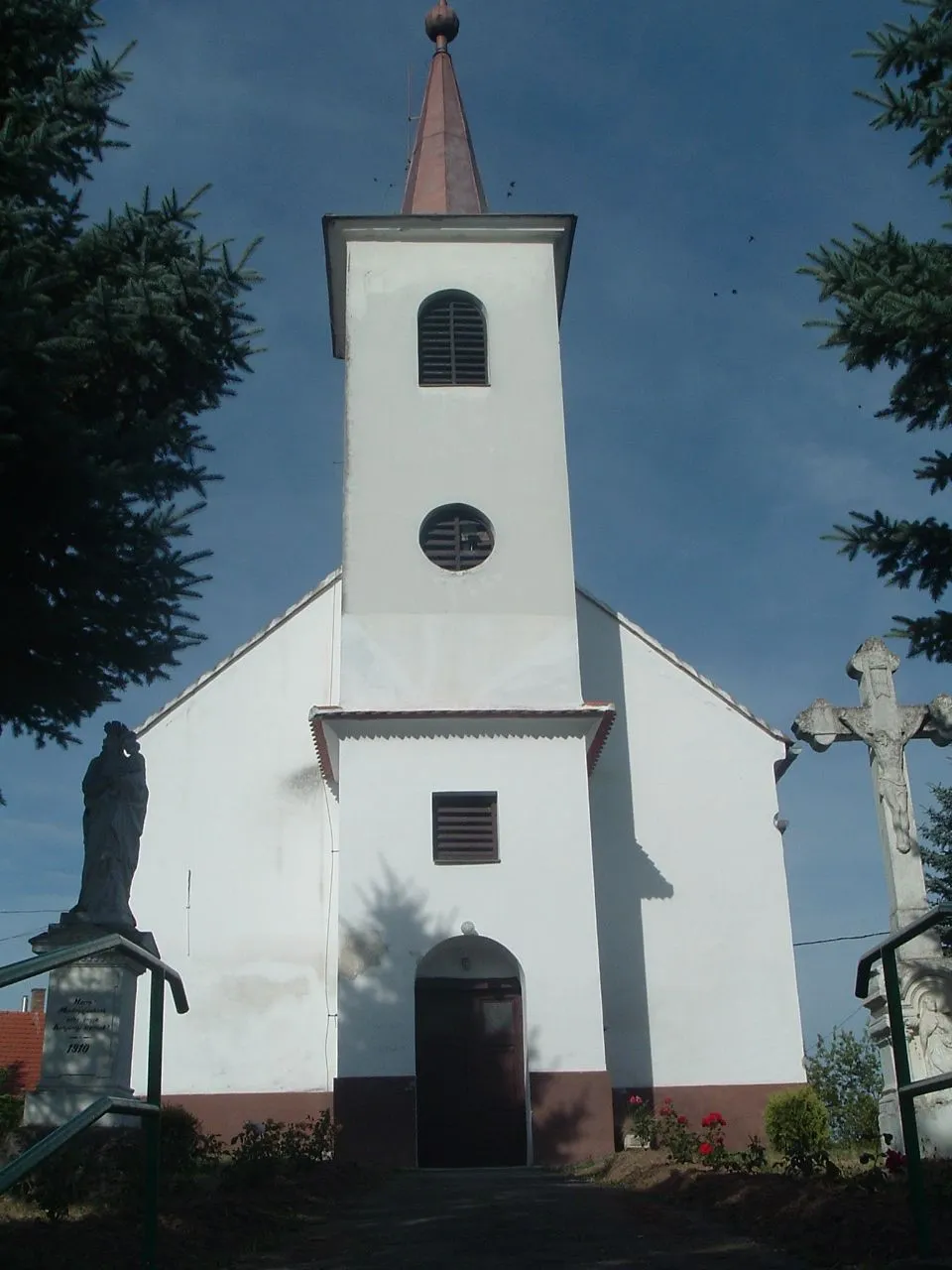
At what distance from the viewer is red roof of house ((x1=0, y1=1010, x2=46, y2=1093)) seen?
3238 centimetres

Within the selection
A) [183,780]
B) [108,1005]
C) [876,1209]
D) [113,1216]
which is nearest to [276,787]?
[183,780]

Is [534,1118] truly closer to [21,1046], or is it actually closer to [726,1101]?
[726,1101]

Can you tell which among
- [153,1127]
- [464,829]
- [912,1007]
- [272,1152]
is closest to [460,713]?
[464,829]

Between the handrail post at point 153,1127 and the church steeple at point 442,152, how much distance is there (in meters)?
17.4

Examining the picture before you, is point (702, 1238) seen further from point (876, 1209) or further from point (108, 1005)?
point (108, 1005)

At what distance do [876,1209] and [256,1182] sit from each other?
4829mm

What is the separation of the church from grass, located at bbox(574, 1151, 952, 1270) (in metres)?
6.52

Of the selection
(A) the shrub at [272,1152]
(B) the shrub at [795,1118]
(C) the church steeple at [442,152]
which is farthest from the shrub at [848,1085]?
(C) the church steeple at [442,152]

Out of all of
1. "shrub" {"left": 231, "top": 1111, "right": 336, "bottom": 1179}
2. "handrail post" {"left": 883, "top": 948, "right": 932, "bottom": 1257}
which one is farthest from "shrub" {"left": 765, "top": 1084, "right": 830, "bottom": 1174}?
"handrail post" {"left": 883, "top": 948, "right": 932, "bottom": 1257}

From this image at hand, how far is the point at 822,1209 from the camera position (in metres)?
7.30

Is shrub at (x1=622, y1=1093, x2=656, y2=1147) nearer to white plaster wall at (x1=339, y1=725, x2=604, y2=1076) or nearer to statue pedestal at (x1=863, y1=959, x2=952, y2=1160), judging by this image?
white plaster wall at (x1=339, y1=725, x2=604, y2=1076)

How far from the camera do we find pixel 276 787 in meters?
20.2

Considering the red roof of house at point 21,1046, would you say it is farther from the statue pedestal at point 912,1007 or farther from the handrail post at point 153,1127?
the handrail post at point 153,1127

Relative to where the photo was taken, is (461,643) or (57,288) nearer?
(57,288)
